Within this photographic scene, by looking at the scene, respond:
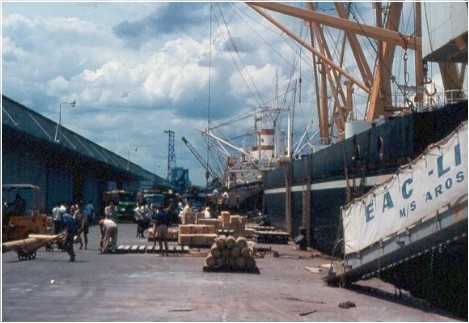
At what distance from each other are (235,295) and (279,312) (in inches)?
87.1

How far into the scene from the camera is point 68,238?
21.9m

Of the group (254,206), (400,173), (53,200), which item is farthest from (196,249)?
(254,206)

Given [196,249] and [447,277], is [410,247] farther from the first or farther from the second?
[196,249]

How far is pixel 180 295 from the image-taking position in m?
14.7

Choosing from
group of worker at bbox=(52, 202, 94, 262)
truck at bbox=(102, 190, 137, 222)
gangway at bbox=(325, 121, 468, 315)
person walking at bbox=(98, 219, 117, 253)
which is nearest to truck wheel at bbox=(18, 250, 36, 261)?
group of worker at bbox=(52, 202, 94, 262)

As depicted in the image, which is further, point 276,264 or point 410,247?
point 276,264

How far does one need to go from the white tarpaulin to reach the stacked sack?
13.3 ft

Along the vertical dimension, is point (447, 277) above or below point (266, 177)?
below

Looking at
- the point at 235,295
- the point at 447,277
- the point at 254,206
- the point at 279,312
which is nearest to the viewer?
the point at 279,312

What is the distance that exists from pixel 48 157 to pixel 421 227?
117 feet

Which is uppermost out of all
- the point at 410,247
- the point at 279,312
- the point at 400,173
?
the point at 400,173

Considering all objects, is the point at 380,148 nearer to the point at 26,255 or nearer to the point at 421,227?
the point at 421,227

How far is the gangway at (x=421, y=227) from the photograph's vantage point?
41.4 ft

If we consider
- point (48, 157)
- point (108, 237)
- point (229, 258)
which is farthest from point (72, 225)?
point (48, 157)
